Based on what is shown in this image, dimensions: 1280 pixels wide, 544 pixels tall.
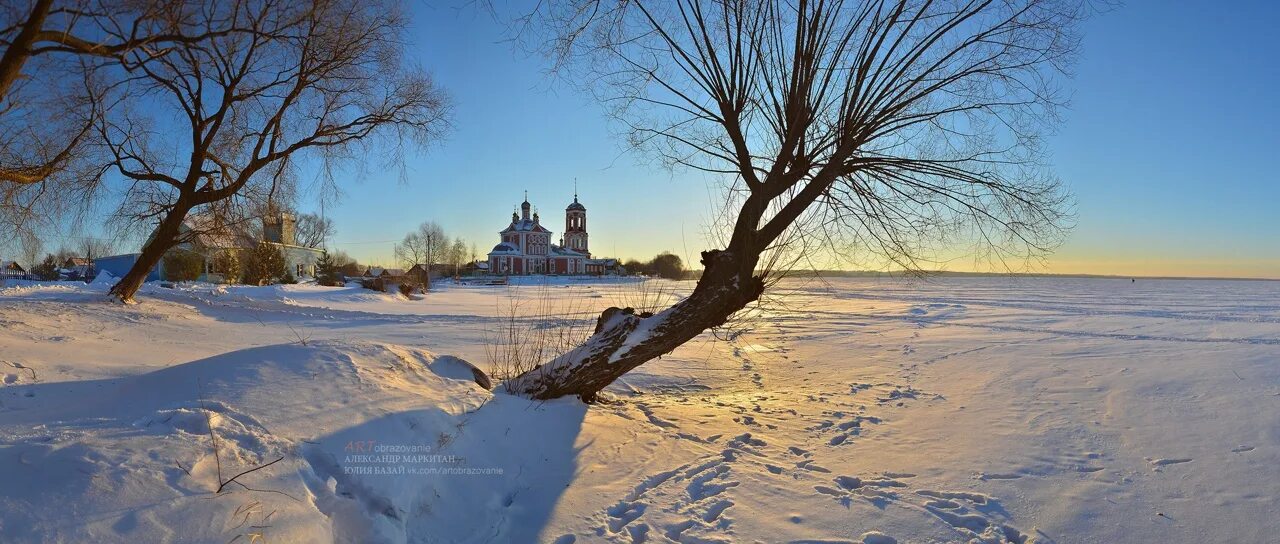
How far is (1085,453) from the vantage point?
17.1 feet

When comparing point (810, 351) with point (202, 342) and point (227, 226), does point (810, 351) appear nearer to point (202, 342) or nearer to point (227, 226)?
point (202, 342)

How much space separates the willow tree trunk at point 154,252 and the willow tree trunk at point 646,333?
36.7 ft

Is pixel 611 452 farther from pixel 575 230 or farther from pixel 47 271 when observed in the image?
pixel 575 230

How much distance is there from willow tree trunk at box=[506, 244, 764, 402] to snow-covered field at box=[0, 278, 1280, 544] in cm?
36

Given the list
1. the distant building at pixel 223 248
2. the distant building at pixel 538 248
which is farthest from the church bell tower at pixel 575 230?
the distant building at pixel 223 248

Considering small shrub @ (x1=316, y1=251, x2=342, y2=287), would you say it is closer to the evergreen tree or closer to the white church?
the evergreen tree

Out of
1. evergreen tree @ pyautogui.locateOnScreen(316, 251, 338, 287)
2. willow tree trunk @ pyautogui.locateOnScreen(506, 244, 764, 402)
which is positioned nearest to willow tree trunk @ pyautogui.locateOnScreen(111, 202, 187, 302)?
willow tree trunk @ pyautogui.locateOnScreen(506, 244, 764, 402)

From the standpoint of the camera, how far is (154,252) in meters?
12.8

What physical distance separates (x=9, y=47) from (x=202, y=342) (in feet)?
15.5

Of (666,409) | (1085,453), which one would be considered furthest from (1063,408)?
(666,409)

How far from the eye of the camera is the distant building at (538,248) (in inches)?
3322

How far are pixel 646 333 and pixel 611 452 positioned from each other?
134cm

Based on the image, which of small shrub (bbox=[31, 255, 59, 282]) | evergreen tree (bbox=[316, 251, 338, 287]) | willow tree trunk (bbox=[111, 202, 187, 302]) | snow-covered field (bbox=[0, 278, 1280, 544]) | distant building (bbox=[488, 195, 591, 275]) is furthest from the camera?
distant building (bbox=[488, 195, 591, 275])

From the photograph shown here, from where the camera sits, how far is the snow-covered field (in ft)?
8.56
